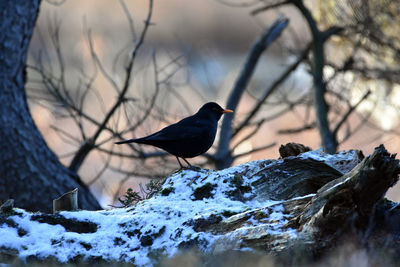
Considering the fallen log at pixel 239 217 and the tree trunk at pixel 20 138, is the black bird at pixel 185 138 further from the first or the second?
the tree trunk at pixel 20 138

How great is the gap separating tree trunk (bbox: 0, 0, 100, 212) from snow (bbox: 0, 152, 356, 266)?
218 cm

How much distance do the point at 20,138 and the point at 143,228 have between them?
2.85m

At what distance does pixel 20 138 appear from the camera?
6.59 m

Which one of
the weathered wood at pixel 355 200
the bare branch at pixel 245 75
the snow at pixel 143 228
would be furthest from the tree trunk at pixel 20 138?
the weathered wood at pixel 355 200

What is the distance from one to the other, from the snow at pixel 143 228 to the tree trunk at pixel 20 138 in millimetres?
2177

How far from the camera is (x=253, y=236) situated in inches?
153

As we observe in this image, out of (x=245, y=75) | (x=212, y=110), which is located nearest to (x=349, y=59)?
(x=245, y=75)

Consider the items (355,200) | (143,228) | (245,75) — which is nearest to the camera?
(355,200)

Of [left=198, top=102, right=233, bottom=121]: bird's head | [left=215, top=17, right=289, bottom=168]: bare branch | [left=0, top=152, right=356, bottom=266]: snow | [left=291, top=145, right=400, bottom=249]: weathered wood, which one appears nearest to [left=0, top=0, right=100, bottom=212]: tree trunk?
[left=198, top=102, right=233, bottom=121]: bird's head

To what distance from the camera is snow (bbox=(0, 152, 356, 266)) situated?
13.5 feet

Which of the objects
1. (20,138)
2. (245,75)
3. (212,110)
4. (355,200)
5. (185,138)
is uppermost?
(245,75)

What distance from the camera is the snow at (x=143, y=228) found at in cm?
410

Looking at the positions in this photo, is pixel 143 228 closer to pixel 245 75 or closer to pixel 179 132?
pixel 179 132

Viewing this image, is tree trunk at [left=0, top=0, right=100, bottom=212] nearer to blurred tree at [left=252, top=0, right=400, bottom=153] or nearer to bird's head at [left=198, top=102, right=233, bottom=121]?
bird's head at [left=198, top=102, right=233, bottom=121]
